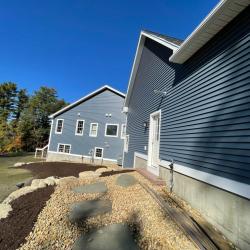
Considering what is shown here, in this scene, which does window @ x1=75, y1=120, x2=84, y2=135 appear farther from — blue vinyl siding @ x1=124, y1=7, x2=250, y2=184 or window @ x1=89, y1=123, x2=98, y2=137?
blue vinyl siding @ x1=124, y1=7, x2=250, y2=184

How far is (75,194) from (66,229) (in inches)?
70.1

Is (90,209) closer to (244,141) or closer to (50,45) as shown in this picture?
(244,141)

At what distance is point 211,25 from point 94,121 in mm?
15192

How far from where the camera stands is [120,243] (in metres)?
3.09

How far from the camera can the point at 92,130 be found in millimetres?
18281

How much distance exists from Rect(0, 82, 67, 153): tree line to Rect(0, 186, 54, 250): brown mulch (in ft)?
86.8

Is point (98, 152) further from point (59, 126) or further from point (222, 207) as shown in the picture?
point (222, 207)

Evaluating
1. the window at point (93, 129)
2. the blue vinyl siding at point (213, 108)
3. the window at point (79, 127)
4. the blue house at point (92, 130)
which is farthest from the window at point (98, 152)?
the blue vinyl siding at point (213, 108)

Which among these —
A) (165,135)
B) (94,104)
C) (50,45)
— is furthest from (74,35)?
(165,135)

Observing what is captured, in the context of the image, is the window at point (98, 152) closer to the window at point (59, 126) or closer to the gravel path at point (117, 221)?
the window at point (59, 126)

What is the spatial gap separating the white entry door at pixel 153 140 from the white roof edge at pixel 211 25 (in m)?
2.87

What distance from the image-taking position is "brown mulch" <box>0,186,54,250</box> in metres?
3.13

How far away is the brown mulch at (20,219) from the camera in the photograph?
3127 mm

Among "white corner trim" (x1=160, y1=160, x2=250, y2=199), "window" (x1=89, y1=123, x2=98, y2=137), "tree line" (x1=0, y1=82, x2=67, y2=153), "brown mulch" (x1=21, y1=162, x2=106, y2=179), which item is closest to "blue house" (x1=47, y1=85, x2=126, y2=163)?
"window" (x1=89, y1=123, x2=98, y2=137)
